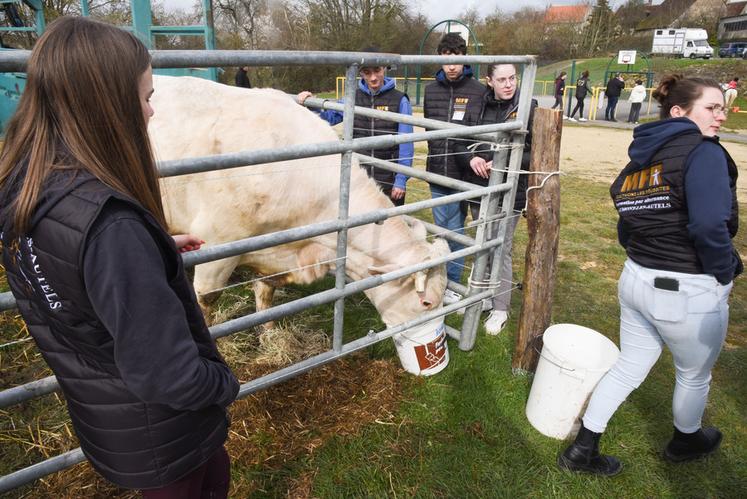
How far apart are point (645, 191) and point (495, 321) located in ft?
6.29

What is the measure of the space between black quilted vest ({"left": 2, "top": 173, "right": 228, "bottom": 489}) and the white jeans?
199 cm

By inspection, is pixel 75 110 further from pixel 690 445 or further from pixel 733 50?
pixel 733 50

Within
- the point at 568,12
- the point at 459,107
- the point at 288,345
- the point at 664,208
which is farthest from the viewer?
the point at 568,12

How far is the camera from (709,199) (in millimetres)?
2121

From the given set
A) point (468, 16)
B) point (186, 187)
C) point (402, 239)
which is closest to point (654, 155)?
point (402, 239)

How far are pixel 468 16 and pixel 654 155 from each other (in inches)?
1798

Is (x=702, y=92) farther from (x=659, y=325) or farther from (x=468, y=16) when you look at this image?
(x=468, y=16)

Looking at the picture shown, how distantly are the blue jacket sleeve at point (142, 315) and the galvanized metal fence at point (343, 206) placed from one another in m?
0.74

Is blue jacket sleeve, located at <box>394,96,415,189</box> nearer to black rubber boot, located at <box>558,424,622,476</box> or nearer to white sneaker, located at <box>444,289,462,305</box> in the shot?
white sneaker, located at <box>444,289,462,305</box>

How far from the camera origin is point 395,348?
147 inches

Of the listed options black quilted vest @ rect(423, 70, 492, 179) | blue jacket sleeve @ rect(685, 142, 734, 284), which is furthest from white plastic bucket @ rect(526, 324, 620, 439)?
black quilted vest @ rect(423, 70, 492, 179)

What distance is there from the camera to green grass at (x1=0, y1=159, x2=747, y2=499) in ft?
8.60

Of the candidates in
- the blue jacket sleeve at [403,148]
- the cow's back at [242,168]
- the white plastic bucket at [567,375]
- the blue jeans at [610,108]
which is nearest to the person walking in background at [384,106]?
the blue jacket sleeve at [403,148]

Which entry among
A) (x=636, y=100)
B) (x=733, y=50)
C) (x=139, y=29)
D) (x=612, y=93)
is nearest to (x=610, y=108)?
(x=612, y=93)
